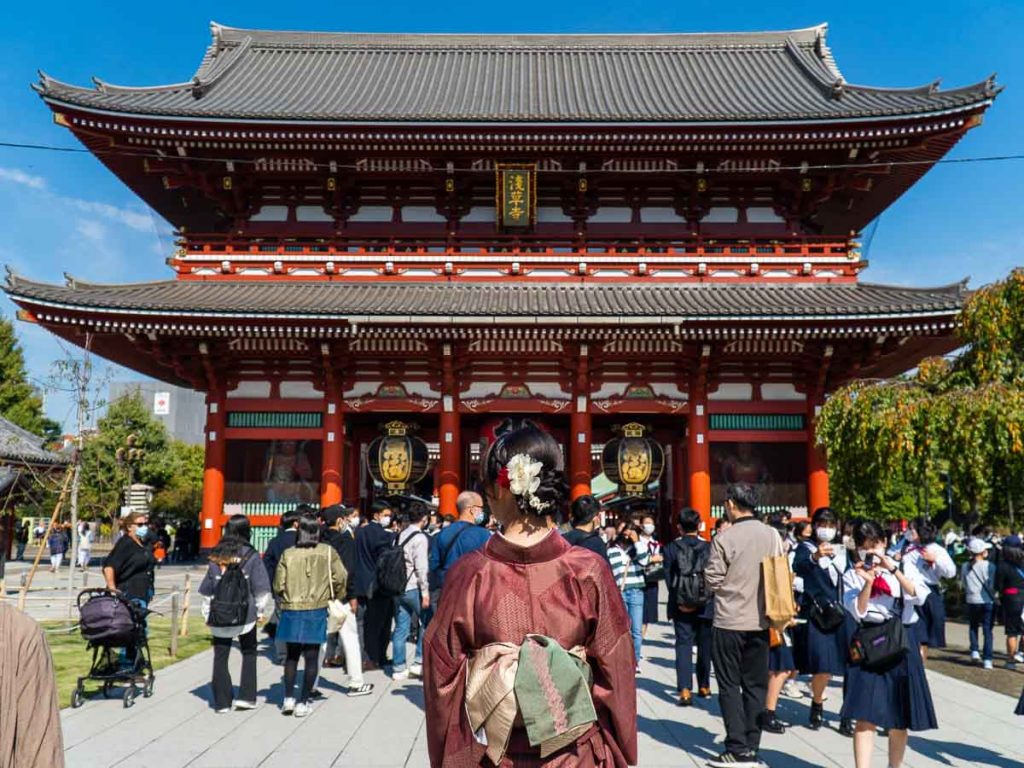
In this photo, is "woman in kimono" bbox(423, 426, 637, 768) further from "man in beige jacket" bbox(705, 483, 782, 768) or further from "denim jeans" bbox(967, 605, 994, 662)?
"denim jeans" bbox(967, 605, 994, 662)

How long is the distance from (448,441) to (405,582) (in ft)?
27.6

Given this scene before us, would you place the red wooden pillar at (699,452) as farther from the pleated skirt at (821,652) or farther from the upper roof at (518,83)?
the pleated skirt at (821,652)

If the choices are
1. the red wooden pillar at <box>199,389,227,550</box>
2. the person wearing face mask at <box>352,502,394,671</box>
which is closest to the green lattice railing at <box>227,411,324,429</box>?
the red wooden pillar at <box>199,389,227,550</box>

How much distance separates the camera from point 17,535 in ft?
104

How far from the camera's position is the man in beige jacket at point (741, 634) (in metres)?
5.86

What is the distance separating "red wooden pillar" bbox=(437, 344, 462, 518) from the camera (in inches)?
656

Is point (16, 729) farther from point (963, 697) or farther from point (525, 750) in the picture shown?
point (963, 697)

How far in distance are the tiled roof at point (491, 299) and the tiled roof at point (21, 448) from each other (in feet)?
36.1

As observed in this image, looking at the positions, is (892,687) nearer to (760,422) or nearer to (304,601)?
(304,601)

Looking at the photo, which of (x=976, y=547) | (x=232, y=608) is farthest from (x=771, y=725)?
(x=976, y=547)

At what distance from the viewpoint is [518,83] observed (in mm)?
22266

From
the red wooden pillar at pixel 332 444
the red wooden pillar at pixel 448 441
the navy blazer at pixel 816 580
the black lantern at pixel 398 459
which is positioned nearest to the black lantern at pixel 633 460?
the red wooden pillar at pixel 448 441

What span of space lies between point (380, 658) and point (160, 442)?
1541 inches

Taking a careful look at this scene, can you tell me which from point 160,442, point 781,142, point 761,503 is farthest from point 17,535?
point 781,142
